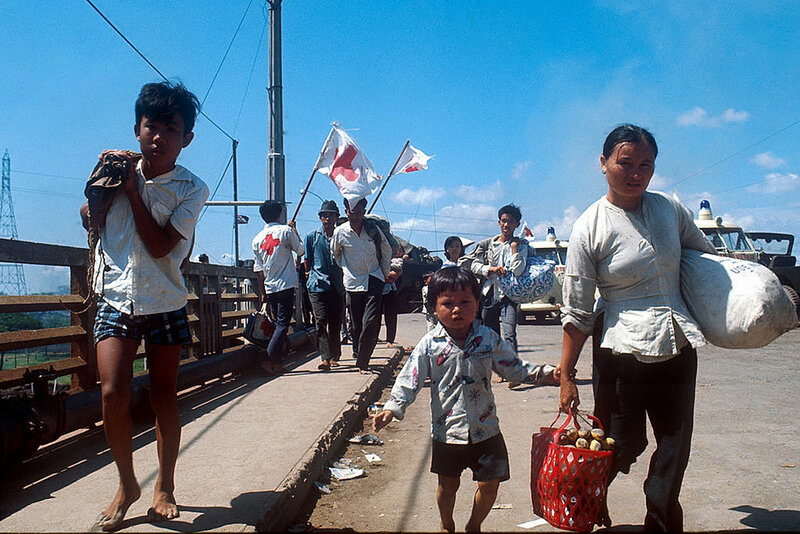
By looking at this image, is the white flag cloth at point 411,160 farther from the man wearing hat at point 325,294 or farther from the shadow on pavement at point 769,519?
the shadow on pavement at point 769,519

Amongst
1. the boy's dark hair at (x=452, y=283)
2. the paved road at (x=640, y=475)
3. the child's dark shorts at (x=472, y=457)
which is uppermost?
the boy's dark hair at (x=452, y=283)

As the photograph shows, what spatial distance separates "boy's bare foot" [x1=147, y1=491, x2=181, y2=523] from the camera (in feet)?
8.87

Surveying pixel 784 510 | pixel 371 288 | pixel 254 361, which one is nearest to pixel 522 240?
pixel 371 288

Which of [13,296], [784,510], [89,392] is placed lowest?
[784,510]

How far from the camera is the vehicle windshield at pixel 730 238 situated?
14703 mm

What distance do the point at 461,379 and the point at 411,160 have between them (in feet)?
29.7

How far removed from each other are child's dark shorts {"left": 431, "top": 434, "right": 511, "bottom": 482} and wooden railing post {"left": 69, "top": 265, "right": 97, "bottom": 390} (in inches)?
114

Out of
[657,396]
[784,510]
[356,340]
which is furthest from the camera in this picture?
[356,340]

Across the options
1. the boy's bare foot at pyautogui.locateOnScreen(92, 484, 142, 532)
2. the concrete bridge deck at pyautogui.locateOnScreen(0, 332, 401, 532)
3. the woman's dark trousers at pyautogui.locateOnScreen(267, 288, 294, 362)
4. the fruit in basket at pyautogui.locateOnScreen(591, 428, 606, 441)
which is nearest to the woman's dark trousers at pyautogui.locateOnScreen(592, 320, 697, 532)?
the fruit in basket at pyautogui.locateOnScreen(591, 428, 606, 441)

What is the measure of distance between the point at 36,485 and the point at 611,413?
2866mm

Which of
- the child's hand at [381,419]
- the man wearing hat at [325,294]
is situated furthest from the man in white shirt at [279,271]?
the child's hand at [381,419]

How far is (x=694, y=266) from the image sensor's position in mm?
2736

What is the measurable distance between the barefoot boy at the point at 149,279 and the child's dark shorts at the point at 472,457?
118 cm

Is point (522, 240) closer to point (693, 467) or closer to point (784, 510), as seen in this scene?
point (693, 467)
